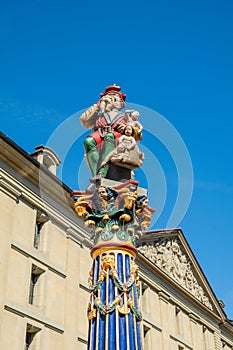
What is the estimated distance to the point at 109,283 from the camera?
9.42 meters

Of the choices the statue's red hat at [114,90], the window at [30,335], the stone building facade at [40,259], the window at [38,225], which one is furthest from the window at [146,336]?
the statue's red hat at [114,90]

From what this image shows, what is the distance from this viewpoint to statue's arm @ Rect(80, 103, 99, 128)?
38.1ft

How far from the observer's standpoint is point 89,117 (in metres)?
11.6

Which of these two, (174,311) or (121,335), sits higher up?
(174,311)

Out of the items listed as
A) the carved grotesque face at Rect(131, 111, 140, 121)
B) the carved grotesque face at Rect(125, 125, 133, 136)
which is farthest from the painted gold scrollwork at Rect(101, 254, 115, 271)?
the carved grotesque face at Rect(131, 111, 140, 121)

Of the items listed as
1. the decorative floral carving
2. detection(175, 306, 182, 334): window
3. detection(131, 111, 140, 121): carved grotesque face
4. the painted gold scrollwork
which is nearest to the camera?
the painted gold scrollwork

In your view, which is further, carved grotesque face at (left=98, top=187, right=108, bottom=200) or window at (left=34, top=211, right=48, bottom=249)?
window at (left=34, top=211, right=48, bottom=249)

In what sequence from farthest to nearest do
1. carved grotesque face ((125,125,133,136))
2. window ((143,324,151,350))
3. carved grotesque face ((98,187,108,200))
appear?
window ((143,324,151,350)) → carved grotesque face ((125,125,133,136)) → carved grotesque face ((98,187,108,200))

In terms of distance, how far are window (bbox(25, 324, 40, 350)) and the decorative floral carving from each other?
13.8 metres

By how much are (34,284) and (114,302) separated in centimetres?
1514

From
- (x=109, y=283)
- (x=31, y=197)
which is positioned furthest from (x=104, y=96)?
(x=31, y=197)

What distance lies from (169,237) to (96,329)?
2999 centimetres

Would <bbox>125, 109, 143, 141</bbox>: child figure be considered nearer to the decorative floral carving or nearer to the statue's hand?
the statue's hand

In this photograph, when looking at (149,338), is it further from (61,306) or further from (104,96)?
(104,96)
